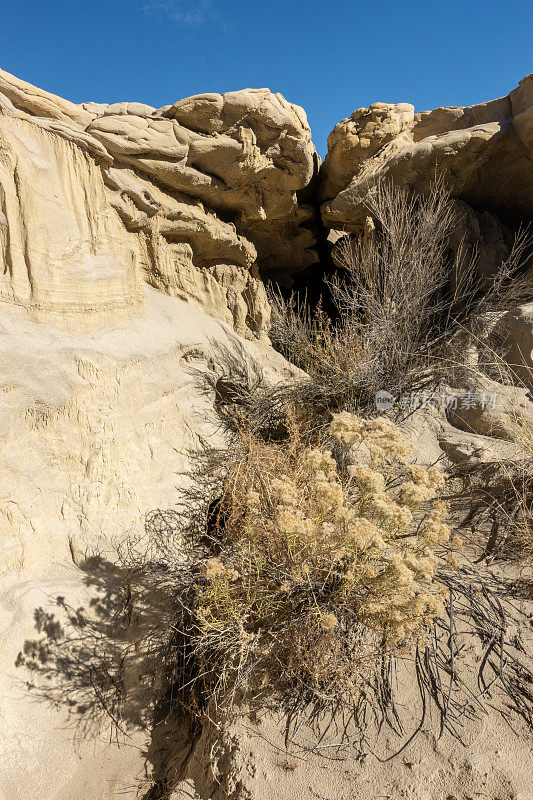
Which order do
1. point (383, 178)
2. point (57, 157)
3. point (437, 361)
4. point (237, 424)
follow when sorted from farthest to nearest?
1. point (383, 178)
2. point (437, 361)
3. point (237, 424)
4. point (57, 157)

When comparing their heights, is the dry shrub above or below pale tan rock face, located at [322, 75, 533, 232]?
below

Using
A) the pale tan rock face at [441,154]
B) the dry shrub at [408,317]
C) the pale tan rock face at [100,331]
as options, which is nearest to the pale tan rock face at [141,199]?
the pale tan rock face at [100,331]

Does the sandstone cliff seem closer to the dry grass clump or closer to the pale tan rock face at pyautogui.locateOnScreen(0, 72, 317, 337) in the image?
the pale tan rock face at pyautogui.locateOnScreen(0, 72, 317, 337)

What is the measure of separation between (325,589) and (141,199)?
12.1ft

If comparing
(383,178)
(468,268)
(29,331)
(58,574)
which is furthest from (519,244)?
(58,574)

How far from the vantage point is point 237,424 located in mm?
4332

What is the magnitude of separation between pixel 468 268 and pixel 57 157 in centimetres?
414

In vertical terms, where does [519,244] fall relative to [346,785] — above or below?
above

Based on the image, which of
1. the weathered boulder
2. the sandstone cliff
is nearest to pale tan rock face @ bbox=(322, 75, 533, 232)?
the sandstone cliff

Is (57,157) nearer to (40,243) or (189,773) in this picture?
(40,243)

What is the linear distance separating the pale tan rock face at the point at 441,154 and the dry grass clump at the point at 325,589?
13.1 feet

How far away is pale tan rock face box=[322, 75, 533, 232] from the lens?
4.93 m

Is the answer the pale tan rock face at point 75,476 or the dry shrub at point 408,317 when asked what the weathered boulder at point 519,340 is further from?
the pale tan rock face at point 75,476

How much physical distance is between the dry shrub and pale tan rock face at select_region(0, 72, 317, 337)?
107cm
